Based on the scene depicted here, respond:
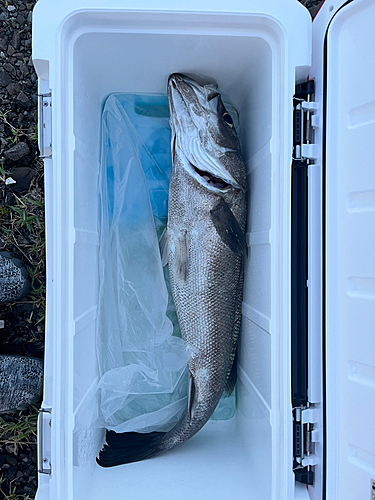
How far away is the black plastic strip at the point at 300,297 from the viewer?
93 cm

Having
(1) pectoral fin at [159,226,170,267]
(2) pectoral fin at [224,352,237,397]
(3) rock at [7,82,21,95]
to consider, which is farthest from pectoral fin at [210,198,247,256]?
(3) rock at [7,82,21,95]

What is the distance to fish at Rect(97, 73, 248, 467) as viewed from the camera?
3.63 feet

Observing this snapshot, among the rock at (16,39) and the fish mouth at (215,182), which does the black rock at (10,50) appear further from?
the fish mouth at (215,182)

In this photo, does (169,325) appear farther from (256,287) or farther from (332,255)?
(332,255)

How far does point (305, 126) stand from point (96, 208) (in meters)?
0.63

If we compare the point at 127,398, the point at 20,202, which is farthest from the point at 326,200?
the point at 20,202

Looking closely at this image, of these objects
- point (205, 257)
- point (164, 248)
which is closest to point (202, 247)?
point (205, 257)

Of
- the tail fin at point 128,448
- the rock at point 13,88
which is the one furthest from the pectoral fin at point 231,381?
the rock at point 13,88

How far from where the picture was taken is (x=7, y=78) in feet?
4.50

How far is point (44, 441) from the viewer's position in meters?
0.90

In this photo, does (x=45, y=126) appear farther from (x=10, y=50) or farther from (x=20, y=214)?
(x=10, y=50)

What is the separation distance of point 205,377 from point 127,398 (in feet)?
0.83

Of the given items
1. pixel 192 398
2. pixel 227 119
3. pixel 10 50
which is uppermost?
pixel 10 50

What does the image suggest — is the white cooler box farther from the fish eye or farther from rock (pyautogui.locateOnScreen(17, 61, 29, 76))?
rock (pyautogui.locateOnScreen(17, 61, 29, 76))
